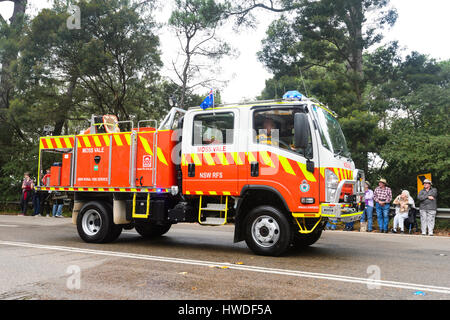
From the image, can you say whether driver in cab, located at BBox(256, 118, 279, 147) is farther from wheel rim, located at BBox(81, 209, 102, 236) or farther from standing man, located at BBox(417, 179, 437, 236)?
standing man, located at BBox(417, 179, 437, 236)

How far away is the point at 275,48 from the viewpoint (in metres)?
18.0

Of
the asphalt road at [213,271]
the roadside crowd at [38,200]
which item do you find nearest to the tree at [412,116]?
the asphalt road at [213,271]

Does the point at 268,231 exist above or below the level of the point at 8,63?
below

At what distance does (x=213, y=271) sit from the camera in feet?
19.2

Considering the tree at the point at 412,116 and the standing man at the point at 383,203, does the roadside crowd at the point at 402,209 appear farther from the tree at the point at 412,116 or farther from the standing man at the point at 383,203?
the tree at the point at 412,116

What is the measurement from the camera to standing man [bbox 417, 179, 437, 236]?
12.2 metres

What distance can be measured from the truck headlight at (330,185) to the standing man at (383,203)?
7.06 meters

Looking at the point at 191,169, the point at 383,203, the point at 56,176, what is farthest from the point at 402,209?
the point at 56,176

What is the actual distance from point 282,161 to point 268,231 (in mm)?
1288

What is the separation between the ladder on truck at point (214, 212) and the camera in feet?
24.3

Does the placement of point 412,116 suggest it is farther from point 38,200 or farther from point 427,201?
point 38,200

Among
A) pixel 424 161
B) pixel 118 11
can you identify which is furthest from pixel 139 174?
pixel 118 11

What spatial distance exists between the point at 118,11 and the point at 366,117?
12.2m

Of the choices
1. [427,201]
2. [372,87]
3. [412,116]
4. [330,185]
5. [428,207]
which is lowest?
[428,207]
